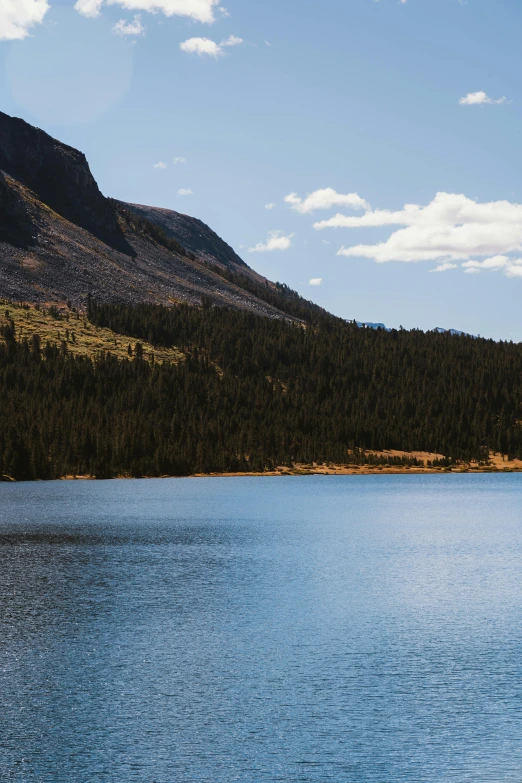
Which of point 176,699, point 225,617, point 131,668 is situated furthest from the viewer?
point 225,617

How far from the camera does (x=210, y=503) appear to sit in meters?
135

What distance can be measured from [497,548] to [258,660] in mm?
43308

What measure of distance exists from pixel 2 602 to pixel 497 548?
145 feet

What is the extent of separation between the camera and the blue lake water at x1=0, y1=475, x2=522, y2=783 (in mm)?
28641

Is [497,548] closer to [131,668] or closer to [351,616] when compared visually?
[351,616]

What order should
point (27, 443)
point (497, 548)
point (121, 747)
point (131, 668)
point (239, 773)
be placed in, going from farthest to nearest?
point (27, 443)
point (497, 548)
point (131, 668)
point (121, 747)
point (239, 773)

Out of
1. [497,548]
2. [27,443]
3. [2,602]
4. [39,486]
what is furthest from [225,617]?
[27,443]

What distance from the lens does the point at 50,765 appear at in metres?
28.1

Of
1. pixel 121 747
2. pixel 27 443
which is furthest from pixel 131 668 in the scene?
pixel 27 443

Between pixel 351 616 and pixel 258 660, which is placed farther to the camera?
pixel 351 616

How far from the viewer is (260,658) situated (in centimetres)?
4069

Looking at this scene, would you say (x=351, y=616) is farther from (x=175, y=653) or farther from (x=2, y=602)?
(x=2, y=602)

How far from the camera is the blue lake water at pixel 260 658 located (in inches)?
1128

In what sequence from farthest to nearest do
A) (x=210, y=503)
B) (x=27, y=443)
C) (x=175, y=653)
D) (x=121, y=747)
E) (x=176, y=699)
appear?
(x=27, y=443) → (x=210, y=503) → (x=175, y=653) → (x=176, y=699) → (x=121, y=747)
